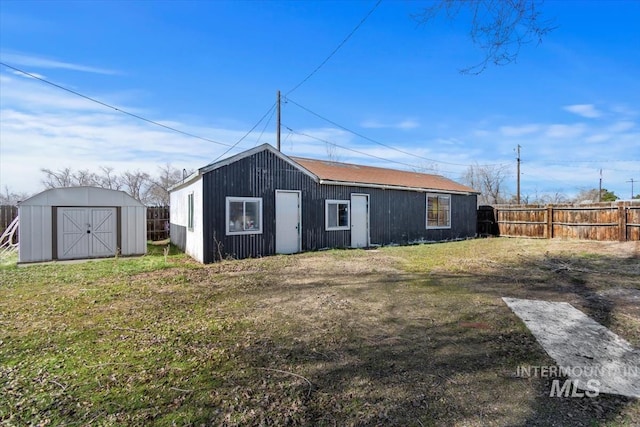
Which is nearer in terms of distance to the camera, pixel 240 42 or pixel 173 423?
pixel 173 423

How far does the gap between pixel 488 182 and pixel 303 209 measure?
29.6 m

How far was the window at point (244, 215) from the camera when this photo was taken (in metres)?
9.50

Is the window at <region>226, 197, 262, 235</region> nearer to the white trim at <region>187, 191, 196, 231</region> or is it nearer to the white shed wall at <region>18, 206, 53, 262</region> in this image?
the white trim at <region>187, 191, 196, 231</region>

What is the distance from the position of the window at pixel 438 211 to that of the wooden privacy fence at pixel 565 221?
3242 millimetres

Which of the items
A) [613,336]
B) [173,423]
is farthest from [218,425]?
[613,336]

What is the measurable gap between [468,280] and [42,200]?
11.8 metres

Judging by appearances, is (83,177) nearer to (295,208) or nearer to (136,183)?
(136,183)

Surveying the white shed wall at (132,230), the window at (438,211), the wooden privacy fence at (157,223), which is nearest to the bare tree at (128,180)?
the wooden privacy fence at (157,223)

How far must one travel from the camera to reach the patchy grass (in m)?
2.31

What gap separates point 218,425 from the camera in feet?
7.04

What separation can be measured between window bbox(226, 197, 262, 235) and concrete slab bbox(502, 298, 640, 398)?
24.0 feet

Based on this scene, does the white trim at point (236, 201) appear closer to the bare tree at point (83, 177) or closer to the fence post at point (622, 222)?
the fence post at point (622, 222)

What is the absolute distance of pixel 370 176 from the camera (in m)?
14.2

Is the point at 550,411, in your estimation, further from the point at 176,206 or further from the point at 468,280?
the point at 176,206
